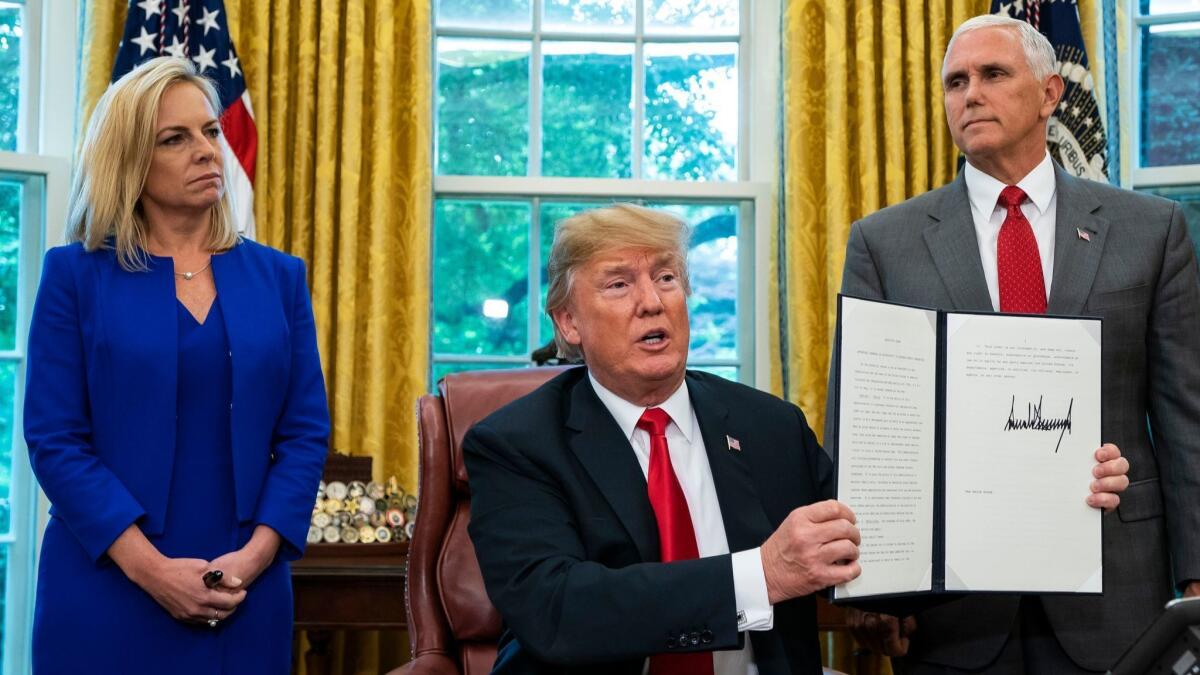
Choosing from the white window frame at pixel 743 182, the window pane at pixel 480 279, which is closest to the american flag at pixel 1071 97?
the white window frame at pixel 743 182

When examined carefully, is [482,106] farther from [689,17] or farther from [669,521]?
[669,521]

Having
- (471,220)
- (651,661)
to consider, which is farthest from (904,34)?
(651,661)

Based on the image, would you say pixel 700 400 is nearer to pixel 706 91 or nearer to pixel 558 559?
pixel 558 559

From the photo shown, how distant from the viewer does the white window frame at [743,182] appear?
4238mm

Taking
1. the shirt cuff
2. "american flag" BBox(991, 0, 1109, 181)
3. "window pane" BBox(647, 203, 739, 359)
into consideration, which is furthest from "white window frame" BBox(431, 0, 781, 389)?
the shirt cuff

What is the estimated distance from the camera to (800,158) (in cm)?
406

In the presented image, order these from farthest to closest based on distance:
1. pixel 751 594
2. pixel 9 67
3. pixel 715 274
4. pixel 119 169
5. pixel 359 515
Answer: pixel 715 274, pixel 9 67, pixel 359 515, pixel 119 169, pixel 751 594

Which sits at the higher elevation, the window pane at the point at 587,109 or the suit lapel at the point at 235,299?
the window pane at the point at 587,109

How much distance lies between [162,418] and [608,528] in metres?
0.89

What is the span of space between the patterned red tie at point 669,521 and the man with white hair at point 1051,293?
0.38m

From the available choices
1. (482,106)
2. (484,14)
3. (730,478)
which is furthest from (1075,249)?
(484,14)

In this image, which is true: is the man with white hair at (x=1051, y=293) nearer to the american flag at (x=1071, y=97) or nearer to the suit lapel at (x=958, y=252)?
the suit lapel at (x=958, y=252)

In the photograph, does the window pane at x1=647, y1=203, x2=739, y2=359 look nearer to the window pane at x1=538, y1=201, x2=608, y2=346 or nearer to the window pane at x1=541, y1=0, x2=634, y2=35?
the window pane at x1=538, y1=201, x2=608, y2=346

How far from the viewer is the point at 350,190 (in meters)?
3.90
